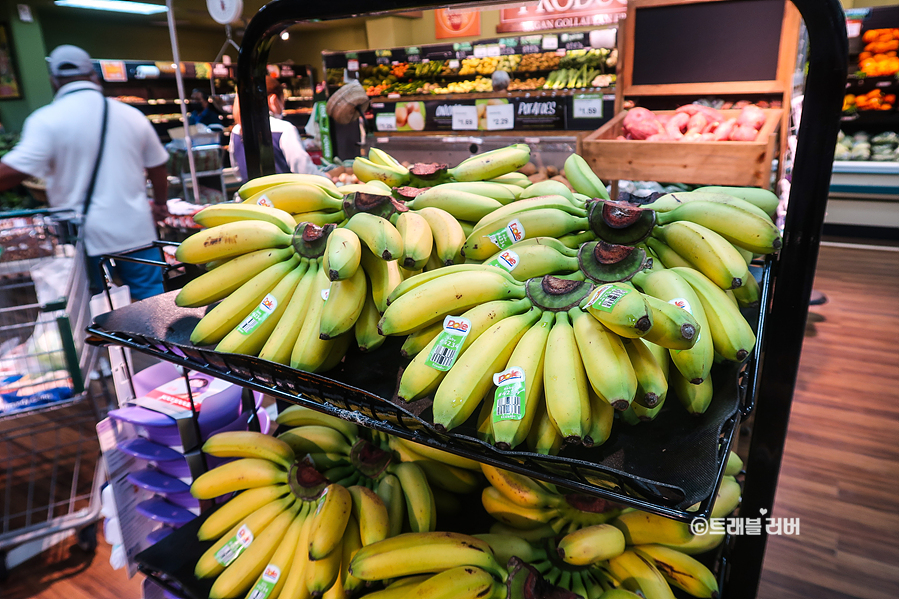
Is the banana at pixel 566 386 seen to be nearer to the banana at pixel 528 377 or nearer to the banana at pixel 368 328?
the banana at pixel 528 377

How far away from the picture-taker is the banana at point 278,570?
3.34 feet

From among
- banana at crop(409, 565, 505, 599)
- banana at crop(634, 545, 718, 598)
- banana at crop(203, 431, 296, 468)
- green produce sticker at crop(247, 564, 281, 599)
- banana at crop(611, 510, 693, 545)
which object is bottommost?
green produce sticker at crop(247, 564, 281, 599)

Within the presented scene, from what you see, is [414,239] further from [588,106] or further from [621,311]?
[588,106]

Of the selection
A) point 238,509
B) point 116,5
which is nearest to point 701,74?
point 238,509

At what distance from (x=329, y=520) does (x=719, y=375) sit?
676 millimetres

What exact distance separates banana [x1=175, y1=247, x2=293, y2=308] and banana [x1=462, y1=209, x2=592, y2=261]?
1.14 ft

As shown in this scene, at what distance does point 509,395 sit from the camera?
2.17 feet

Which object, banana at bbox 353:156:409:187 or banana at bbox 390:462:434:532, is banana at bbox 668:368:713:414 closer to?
banana at bbox 390:462:434:532

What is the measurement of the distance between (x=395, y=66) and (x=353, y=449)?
5.02 meters

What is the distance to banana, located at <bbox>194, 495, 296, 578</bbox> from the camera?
1.09m

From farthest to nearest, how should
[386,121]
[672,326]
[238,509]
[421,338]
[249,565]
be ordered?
[386,121] < [238,509] < [249,565] < [421,338] < [672,326]

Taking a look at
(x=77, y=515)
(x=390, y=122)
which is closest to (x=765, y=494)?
(x=77, y=515)

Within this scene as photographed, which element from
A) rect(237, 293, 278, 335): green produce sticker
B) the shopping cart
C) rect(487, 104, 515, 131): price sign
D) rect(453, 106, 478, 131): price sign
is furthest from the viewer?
rect(453, 106, 478, 131): price sign

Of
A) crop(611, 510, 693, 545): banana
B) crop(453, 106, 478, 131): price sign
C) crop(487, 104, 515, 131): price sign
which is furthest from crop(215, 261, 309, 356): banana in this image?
crop(453, 106, 478, 131): price sign
